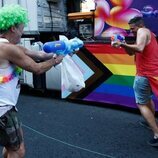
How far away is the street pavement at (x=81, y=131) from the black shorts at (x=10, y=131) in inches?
53.1

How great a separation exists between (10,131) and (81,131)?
8.05ft

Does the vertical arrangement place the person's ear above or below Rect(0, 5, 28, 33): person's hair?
below

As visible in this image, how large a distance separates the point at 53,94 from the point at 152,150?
4049 mm

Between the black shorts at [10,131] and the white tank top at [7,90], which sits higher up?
the white tank top at [7,90]

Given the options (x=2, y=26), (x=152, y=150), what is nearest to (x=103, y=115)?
(x=152, y=150)

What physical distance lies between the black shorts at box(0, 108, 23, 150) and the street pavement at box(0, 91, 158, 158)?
1350 mm

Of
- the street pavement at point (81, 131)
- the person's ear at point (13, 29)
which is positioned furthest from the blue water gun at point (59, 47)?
the street pavement at point (81, 131)

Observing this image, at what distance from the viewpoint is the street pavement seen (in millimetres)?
5047

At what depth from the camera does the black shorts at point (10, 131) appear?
142 inches

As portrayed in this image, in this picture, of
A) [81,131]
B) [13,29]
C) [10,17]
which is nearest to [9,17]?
[10,17]

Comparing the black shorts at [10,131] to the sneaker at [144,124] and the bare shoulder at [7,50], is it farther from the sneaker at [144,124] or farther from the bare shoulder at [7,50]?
the sneaker at [144,124]

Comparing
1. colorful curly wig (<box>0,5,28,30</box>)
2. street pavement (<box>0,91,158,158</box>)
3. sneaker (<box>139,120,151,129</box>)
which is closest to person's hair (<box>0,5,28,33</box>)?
colorful curly wig (<box>0,5,28,30</box>)

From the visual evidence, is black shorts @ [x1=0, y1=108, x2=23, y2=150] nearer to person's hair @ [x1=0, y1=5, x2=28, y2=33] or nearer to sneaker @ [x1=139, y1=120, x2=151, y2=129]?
person's hair @ [x1=0, y1=5, x2=28, y2=33]

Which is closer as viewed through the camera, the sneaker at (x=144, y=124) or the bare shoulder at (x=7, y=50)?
the bare shoulder at (x=7, y=50)
